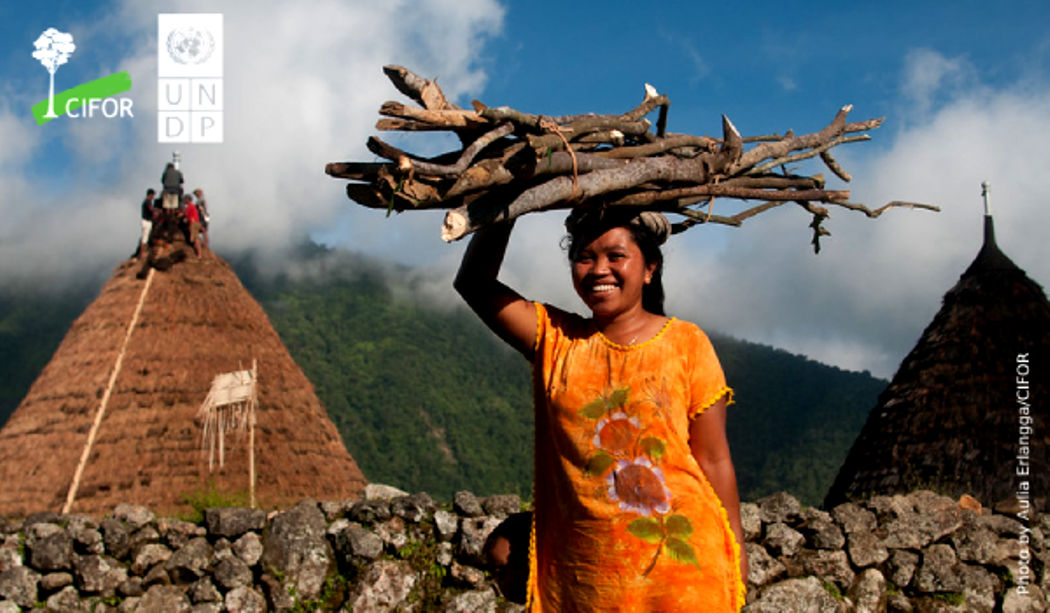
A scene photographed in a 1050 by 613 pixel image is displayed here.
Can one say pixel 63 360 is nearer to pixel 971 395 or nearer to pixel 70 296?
pixel 971 395

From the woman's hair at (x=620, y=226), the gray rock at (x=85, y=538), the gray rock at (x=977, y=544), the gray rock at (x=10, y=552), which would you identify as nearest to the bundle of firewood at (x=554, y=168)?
the woman's hair at (x=620, y=226)

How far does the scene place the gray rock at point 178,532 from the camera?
6098 millimetres

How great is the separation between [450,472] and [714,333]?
62.5 feet

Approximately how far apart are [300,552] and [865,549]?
3687mm

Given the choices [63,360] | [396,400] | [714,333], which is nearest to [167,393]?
[63,360]

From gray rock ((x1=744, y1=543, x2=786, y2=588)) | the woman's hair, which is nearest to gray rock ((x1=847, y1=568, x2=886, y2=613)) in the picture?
gray rock ((x1=744, y1=543, x2=786, y2=588))

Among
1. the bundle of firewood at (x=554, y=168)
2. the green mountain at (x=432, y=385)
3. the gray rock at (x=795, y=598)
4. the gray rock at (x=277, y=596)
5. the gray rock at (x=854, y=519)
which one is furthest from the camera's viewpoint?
the green mountain at (x=432, y=385)

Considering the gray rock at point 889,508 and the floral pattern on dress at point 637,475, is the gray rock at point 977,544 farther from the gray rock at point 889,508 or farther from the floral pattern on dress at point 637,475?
the floral pattern on dress at point 637,475

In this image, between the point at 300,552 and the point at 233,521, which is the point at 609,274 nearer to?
the point at 300,552

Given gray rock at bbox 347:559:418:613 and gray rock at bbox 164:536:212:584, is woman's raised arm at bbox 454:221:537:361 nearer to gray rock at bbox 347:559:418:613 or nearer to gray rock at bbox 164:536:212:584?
gray rock at bbox 347:559:418:613

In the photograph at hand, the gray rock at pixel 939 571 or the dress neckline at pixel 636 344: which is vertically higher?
the dress neckline at pixel 636 344

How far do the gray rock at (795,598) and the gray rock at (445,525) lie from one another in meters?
1.92

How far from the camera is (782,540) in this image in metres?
5.91

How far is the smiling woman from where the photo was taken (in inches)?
75.3
